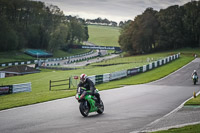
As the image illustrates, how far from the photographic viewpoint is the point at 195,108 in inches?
610

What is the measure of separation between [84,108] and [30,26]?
4535 inches

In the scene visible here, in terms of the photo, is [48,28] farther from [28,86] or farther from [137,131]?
[137,131]

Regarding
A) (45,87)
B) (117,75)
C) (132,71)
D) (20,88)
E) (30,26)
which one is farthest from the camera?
(30,26)

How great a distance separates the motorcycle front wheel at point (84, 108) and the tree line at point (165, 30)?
290ft

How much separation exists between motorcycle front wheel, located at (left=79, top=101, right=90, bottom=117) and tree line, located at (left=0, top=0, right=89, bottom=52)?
91131 mm

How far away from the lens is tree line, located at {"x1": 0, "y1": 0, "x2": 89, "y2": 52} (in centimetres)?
10275

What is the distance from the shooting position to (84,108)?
1386 centimetres

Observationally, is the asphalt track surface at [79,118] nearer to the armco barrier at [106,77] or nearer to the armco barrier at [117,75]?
the armco barrier at [106,77]

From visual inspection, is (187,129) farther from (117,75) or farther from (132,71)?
(132,71)

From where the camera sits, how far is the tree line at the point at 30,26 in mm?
102750

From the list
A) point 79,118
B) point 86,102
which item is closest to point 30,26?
point 86,102

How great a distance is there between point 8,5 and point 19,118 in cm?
10986

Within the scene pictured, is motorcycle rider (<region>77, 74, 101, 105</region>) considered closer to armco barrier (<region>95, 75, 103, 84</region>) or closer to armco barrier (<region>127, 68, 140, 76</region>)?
armco barrier (<region>95, 75, 103, 84</region>)

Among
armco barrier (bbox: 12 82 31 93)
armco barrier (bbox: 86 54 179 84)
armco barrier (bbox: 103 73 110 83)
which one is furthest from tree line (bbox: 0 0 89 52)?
armco barrier (bbox: 12 82 31 93)
